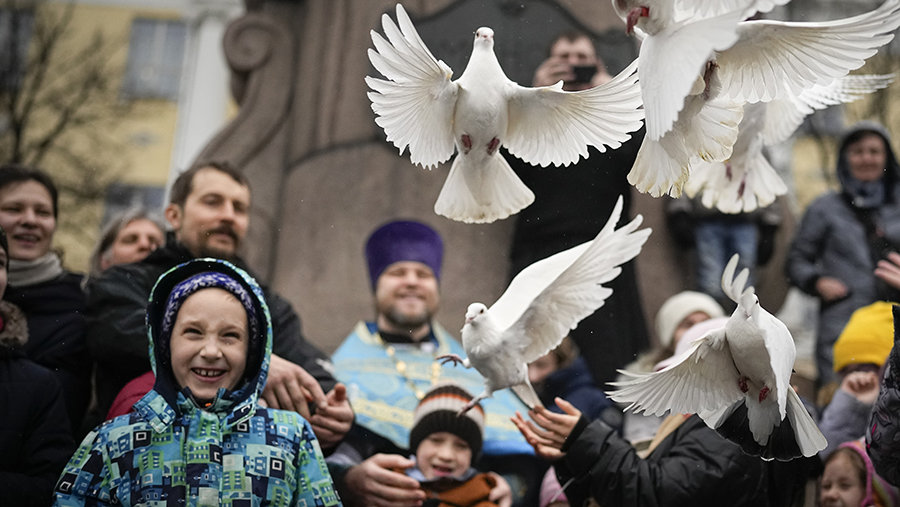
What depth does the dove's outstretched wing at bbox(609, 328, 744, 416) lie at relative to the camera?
114 inches

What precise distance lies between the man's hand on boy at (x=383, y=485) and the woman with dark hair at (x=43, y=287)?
116 centimetres

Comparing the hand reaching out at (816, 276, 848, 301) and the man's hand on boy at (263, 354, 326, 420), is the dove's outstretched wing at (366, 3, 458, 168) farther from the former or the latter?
the hand reaching out at (816, 276, 848, 301)

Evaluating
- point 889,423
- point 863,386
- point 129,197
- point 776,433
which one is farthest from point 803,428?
point 129,197

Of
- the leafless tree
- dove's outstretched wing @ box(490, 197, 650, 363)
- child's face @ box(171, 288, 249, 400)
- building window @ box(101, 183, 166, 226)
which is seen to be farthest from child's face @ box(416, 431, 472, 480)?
building window @ box(101, 183, 166, 226)

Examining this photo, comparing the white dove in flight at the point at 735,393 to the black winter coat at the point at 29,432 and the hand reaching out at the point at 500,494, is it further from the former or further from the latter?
the black winter coat at the point at 29,432

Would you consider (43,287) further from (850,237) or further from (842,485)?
(850,237)

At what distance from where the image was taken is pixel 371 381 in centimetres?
479

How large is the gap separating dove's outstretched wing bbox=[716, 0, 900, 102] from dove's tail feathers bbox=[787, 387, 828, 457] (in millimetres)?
890

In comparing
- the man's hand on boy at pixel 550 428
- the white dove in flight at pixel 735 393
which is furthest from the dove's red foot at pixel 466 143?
the man's hand on boy at pixel 550 428

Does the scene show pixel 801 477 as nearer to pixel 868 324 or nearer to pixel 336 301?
pixel 868 324

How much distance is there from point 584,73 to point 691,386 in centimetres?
221

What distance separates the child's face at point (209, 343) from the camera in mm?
3189

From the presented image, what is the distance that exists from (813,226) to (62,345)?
4190mm

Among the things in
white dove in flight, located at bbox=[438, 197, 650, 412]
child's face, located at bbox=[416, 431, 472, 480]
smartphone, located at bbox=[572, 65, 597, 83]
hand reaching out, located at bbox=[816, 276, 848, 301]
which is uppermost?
smartphone, located at bbox=[572, 65, 597, 83]
